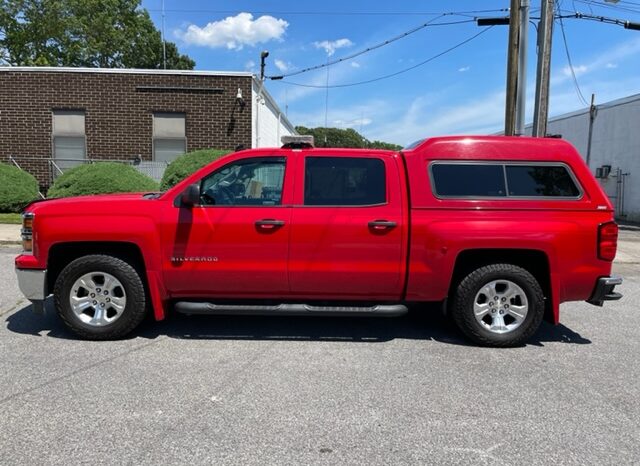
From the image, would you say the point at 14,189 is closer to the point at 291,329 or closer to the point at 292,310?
the point at 291,329

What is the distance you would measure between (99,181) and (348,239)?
11120mm

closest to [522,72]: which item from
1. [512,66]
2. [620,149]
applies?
[512,66]

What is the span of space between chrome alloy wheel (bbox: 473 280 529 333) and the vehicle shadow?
0.34 m

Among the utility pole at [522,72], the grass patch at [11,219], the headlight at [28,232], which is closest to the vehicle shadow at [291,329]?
the headlight at [28,232]

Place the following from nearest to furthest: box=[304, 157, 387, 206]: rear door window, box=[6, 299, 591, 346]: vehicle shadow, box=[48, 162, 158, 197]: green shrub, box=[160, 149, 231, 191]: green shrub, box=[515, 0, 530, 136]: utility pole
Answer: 1. box=[304, 157, 387, 206]: rear door window
2. box=[6, 299, 591, 346]: vehicle shadow
3. box=[515, 0, 530, 136]: utility pole
4. box=[48, 162, 158, 197]: green shrub
5. box=[160, 149, 231, 191]: green shrub

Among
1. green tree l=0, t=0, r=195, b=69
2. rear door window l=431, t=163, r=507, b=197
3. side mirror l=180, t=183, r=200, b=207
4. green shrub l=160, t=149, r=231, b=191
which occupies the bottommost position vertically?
side mirror l=180, t=183, r=200, b=207

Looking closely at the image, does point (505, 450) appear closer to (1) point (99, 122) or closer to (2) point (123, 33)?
(1) point (99, 122)

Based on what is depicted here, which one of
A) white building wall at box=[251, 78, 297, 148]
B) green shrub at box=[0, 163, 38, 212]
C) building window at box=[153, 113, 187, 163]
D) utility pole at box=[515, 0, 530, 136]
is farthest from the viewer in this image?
white building wall at box=[251, 78, 297, 148]

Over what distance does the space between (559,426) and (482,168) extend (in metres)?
2.41

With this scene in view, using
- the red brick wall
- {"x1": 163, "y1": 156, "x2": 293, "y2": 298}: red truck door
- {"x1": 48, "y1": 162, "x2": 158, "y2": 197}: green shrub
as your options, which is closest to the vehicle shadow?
{"x1": 163, "y1": 156, "x2": 293, "y2": 298}: red truck door

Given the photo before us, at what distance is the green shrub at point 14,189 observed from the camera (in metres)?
14.5

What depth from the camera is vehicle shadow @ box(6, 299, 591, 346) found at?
17.0ft

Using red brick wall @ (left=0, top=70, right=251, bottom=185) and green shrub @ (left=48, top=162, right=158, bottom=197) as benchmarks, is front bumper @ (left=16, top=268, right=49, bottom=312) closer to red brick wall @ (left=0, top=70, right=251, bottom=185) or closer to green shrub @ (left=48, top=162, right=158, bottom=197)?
green shrub @ (left=48, top=162, right=158, bottom=197)

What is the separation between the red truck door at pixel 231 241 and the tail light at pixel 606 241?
2853mm
